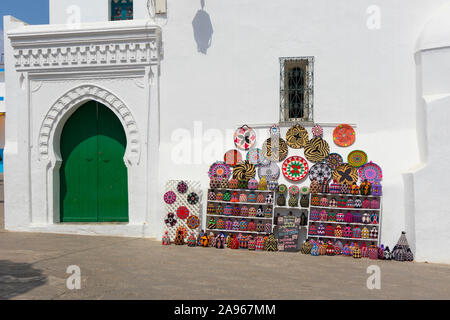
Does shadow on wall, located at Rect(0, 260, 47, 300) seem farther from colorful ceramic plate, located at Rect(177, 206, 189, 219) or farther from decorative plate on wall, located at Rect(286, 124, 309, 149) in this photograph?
decorative plate on wall, located at Rect(286, 124, 309, 149)

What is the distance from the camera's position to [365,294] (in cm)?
533

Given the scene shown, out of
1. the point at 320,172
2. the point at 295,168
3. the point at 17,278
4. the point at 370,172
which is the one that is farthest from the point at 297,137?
the point at 17,278

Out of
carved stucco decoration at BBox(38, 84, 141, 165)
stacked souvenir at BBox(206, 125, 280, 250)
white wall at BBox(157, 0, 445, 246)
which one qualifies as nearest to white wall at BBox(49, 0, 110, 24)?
carved stucco decoration at BBox(38, 84, 141, 165)

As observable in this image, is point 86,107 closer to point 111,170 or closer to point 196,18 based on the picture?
point 111,170

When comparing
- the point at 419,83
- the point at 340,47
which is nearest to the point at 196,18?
the point at 340,47

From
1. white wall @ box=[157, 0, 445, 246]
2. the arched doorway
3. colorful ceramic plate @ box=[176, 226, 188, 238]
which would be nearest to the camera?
white wall @ box=[157, 0, 445, 246]

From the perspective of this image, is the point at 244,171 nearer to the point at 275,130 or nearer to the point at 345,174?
the point at 275,130

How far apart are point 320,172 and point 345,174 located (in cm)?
45

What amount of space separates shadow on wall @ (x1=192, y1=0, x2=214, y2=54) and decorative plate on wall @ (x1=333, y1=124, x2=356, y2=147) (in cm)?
305

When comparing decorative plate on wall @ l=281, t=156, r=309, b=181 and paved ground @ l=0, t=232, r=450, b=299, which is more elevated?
decorative plate on wall @ l=281, t=156, r=309, b=181

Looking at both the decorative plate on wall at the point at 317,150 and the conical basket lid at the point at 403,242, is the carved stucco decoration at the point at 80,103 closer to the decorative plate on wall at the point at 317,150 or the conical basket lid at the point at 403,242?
the decorative plate on wall at the point at 317,150

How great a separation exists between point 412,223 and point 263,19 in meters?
4.65

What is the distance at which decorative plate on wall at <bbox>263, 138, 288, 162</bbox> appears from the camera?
8422mm

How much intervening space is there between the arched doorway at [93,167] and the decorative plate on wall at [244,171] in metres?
2.50
